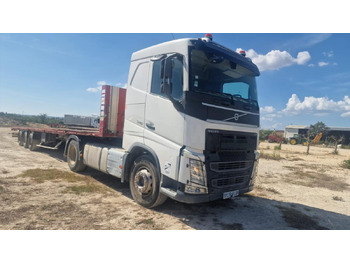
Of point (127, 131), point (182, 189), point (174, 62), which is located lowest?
point (182, 189)

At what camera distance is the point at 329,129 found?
146ft

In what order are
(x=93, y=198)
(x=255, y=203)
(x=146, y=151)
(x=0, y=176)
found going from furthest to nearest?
(x=0, y=176), (x=255, y=203), (x=93, y=198), (x=146, y=151)

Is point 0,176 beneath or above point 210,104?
beneath

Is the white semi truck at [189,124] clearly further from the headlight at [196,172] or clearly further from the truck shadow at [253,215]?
the truck shadow at [253,215]

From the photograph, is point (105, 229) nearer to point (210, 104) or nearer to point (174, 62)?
point (210, 104)

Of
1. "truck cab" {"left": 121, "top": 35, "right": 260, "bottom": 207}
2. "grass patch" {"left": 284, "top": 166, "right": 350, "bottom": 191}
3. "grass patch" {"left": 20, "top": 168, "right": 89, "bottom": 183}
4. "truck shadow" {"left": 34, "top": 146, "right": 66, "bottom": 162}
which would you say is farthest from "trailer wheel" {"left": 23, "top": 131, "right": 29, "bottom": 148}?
"grass patch" {"left": 284, "top": 166, "right": 350, "bottom": 191}

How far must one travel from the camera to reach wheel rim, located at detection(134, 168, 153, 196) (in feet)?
14.2

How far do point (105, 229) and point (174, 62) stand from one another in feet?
10.2

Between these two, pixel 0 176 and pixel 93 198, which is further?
pixel 0 176

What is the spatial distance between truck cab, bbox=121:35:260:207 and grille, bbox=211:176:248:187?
2 centimetres

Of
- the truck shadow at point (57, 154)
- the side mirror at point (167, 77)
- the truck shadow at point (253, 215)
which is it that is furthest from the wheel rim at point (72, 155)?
the side mirror at point (167, 77)

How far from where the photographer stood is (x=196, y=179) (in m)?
3.62

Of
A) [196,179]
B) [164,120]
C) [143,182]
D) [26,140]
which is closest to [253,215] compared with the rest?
[196,179]

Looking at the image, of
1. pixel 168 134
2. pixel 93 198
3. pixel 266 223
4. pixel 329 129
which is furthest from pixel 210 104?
pixel 329 129
